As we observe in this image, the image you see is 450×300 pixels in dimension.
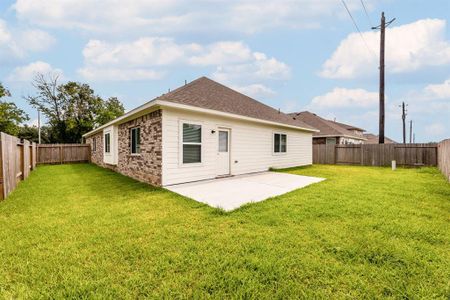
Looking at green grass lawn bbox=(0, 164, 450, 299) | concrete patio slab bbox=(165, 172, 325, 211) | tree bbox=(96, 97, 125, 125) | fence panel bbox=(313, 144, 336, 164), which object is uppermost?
tree bbox=(96, 97, 125, 125)

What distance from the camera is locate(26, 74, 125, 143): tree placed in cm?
2648

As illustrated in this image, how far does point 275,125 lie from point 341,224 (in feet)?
28.1

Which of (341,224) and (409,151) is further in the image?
(409,151)

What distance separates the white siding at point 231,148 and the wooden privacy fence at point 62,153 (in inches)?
585

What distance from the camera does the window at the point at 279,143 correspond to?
491 inches

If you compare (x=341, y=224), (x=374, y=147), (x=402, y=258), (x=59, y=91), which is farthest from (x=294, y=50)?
(x=59, y=91)

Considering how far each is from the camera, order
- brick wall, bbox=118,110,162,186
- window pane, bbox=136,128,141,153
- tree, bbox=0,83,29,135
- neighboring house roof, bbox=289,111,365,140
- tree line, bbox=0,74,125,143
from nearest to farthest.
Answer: brick wall, bbox=118,110,162,186
window pane, bbox=136,128,141,153
neighboring house roof, bbox=289,111,365,140
tree, bbox=0,83,29,135
tree line, bbox=0,74,125,143

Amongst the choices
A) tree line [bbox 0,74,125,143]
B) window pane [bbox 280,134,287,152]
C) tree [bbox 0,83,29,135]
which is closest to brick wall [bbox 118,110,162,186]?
window pane [bbox 280,134,287,152]

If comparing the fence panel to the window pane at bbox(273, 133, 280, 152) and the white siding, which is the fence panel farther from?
the window pane at bbox(273, 133, 280, 152)

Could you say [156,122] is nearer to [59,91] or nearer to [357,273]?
[357,273]

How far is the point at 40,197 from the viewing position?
6066 mm

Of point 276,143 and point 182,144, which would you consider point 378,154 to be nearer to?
point 276,143

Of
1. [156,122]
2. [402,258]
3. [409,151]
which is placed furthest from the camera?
[409,151]

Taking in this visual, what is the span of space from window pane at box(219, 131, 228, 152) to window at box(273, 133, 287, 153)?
383cm
